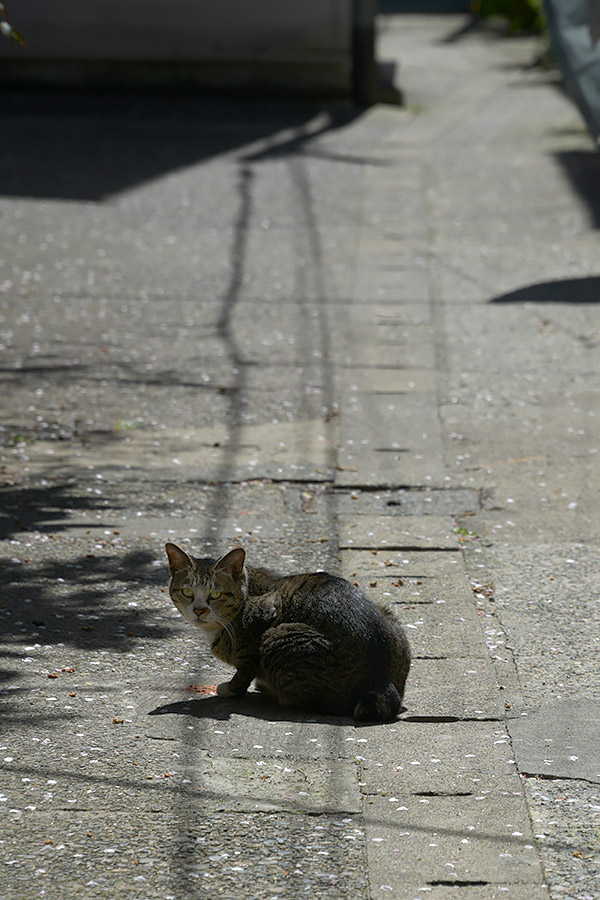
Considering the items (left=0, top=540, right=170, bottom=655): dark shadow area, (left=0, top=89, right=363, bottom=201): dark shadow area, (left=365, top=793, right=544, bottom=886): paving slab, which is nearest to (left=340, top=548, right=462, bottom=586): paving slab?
(left=0, top=540, right=170, bottom=655): dark shadow area

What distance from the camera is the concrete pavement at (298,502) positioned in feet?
13.6

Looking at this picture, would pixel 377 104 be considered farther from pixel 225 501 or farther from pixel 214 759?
pixel 214 759

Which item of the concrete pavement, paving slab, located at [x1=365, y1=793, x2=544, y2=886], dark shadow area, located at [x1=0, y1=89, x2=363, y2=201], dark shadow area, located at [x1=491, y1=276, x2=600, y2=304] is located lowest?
dark shadow area, located at [x1=0, y1=89, x2=363, y2=201]

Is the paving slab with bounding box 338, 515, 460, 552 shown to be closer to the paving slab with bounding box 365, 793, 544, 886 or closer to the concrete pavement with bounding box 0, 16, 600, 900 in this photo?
the concrete pavement with bounding box 0, 16, 600, 900

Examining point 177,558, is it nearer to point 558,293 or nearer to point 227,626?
point 227,626

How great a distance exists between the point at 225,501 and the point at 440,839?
3552mm

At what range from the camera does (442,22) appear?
1344 inches

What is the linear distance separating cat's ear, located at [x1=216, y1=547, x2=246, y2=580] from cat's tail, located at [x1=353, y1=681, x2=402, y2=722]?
0.69 m

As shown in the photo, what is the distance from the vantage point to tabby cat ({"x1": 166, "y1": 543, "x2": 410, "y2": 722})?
4961 millimetres

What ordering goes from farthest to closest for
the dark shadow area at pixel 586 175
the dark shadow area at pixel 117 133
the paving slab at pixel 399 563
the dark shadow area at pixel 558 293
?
the dark shadow area at pixel 117 133 → the dark shadow area at pixel 586 175 → the dark shadow area at pixel 558 293 → the paving slab at pixel 399 563

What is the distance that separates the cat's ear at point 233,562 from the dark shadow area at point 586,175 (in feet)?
35.5

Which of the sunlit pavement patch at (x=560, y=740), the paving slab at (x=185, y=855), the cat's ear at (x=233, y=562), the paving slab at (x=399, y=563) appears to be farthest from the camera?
the paving slab at (x=399, y=563)

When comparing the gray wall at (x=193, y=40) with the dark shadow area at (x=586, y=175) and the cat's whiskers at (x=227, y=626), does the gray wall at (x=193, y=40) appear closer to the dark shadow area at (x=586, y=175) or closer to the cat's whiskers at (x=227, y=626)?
the dark shadow area at (x=586, y=175)

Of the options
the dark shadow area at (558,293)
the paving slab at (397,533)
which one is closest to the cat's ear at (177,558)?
the paving slab at (397,533)
